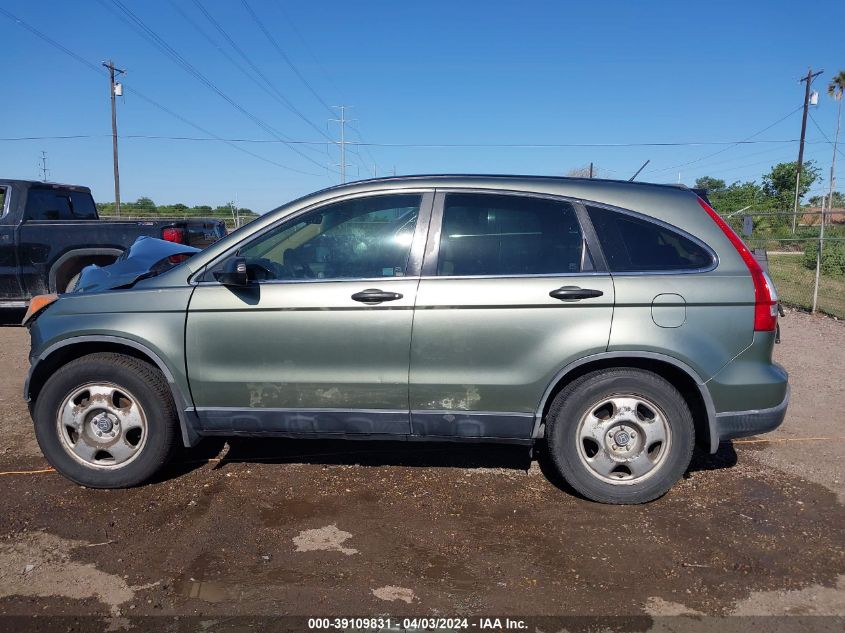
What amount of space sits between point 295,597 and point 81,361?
2.01 meters

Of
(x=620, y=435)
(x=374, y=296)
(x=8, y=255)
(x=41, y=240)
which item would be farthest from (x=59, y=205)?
(x=620, y=435)

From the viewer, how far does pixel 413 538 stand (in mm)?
3404

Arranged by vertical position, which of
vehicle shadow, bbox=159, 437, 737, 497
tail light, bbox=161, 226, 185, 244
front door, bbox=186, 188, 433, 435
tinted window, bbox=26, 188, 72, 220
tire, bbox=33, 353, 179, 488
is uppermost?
tinted window, bbox=26, 188, 72, 220

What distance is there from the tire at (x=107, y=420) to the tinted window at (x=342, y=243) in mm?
987

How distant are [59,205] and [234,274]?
6746mm

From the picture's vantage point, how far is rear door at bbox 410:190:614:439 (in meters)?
3.54

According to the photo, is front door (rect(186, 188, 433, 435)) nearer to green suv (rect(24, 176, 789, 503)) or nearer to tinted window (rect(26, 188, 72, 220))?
green suv (rect(24, 176, 789, 503))

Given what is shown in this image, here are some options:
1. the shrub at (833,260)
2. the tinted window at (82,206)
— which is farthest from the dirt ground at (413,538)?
the shrub at (833,260)

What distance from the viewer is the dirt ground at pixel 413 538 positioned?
9.36 feet

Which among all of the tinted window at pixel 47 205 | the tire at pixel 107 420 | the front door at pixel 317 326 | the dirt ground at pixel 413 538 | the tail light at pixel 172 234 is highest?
the tinted window at pixel 47 205

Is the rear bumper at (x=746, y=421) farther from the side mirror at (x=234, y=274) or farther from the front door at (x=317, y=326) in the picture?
the side mirror at (x=234, y=274)

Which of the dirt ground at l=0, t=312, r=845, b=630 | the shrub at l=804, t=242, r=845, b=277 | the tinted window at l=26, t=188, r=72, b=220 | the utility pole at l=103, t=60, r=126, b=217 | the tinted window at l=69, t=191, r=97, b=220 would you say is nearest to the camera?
the dirt ground at l=0, t=312, r=845, b=630

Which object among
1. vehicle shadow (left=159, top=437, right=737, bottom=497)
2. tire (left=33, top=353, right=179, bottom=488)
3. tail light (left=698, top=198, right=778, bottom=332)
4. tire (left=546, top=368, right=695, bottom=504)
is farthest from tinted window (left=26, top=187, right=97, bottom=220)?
tail light (left=698, top=198, right=778, bottom=332)

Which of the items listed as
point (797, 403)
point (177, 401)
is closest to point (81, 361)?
point (177, 401)
